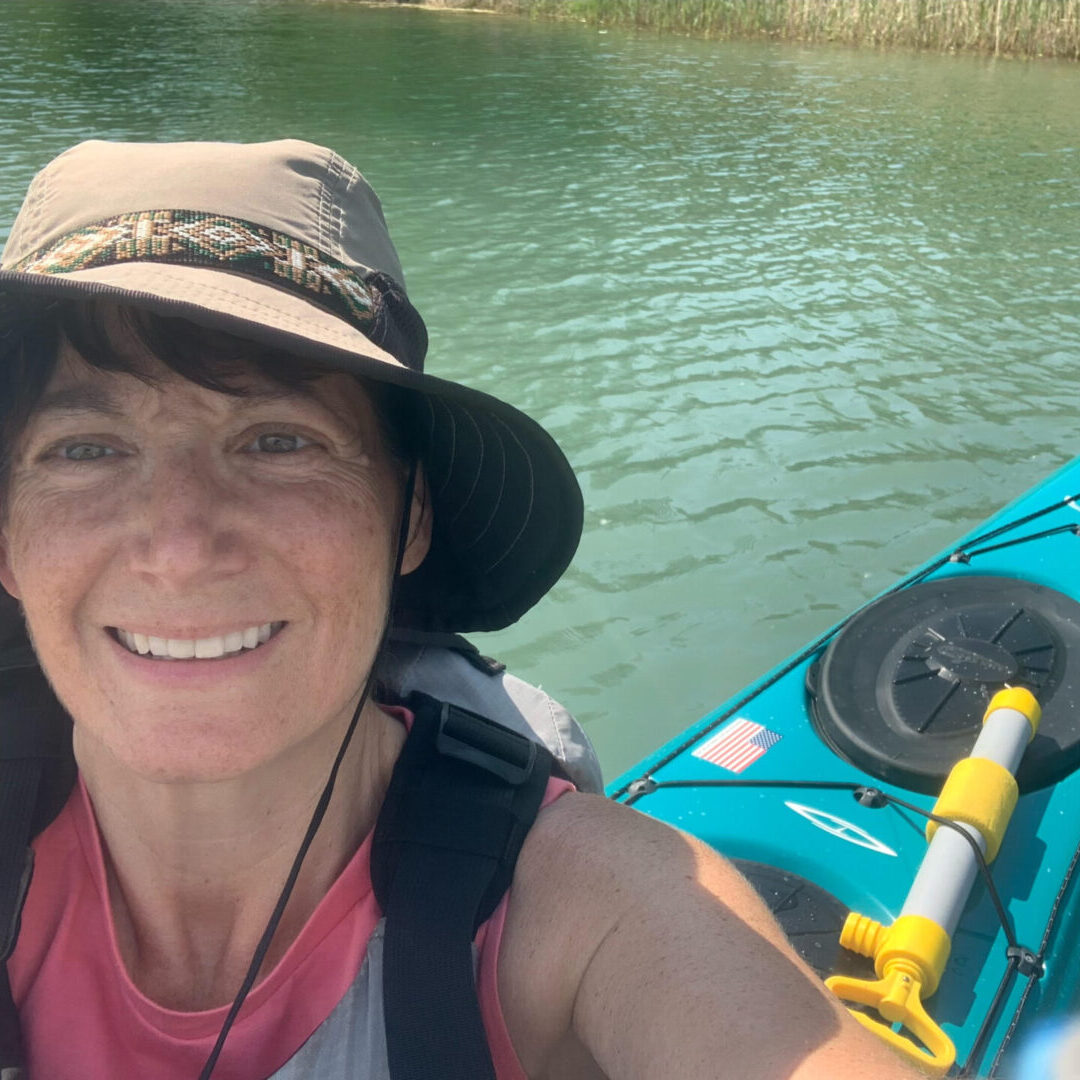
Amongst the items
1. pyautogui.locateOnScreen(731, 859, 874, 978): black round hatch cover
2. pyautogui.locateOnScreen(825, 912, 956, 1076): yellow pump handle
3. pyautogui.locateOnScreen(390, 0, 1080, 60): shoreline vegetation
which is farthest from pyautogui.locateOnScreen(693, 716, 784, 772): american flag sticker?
pyautogui.locateOnScreen(390, 0, 1080, 60): shoreline vegetation

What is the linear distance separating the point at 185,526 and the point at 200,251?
277mm

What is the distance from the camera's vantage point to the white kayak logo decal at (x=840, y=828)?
2467mm

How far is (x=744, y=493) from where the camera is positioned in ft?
18.5

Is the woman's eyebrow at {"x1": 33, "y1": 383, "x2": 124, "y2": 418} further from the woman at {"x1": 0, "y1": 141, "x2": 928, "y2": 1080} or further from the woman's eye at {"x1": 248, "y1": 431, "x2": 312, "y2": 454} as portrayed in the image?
the woman's eye at {"x1": 248, "y1": 431, "x2": 312, "y2": 454}

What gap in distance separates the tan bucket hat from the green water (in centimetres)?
286

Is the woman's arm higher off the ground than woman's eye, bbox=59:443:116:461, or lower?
lower

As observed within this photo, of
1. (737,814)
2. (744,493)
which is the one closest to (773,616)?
(744,493)

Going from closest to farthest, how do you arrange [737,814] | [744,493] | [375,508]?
1. [375,508]
2. [737,814]
3. [744,493]

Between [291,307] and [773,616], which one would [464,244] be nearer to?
[773,616]

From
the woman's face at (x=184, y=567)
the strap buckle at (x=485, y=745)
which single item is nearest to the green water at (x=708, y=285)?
the strap buckle at (x=485, y=745)

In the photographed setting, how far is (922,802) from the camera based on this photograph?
2561mm

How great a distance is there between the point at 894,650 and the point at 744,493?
111 inches

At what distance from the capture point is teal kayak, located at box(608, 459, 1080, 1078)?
6.92ft

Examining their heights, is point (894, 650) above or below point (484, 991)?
below
